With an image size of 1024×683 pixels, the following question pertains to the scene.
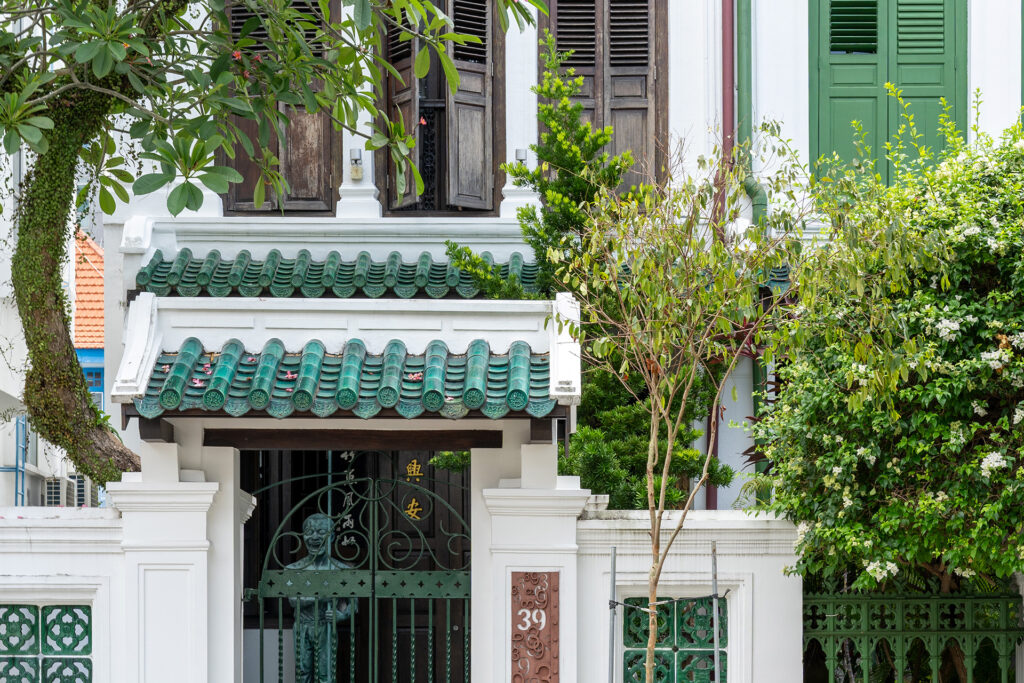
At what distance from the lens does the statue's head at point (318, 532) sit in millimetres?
7727

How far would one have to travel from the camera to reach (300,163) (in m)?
11.2

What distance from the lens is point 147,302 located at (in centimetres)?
752

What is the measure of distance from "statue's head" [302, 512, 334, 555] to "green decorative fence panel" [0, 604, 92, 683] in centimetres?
125

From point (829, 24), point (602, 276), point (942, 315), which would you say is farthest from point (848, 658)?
point (829, 24)

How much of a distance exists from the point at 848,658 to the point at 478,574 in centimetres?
234

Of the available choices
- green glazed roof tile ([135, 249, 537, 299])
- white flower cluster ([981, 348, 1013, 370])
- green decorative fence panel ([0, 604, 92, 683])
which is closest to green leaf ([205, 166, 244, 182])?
green decorative fence panel ([0, 604, 92, 683])

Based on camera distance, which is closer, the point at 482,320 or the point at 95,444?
the point at 482,320

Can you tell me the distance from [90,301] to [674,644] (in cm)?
1097

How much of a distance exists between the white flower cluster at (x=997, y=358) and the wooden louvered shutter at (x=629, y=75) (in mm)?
4681

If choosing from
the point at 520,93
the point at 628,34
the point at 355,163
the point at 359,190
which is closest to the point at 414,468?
the point at 359,190

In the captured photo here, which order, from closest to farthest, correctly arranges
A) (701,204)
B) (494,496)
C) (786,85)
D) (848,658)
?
(701,204) → (494,496) → (848,658) → (786,85)

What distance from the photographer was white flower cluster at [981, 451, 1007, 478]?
269 inches

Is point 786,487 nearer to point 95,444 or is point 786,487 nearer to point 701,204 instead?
point 701,204

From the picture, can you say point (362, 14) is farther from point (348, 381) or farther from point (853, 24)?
point (853, 24)
